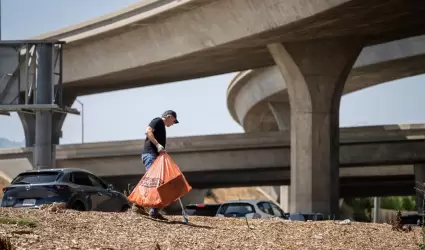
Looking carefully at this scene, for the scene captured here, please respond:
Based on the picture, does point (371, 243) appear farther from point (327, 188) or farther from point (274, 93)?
point (274, 93)

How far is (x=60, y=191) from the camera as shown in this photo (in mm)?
20266

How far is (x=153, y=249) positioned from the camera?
38.2 ft

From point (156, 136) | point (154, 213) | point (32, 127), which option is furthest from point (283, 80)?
point (154, 213)

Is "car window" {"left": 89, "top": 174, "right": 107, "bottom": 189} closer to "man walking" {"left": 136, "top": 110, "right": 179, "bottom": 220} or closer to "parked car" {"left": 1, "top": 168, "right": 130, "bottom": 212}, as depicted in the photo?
"parked car" {"left": 1, "top": 168, "right": 130, "bottom": 212}

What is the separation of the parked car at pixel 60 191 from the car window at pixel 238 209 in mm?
6540

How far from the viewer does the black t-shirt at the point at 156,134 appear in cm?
1595

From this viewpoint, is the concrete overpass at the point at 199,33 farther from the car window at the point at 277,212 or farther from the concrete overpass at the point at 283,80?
the car window at the point at 277,212

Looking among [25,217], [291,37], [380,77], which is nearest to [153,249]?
[25,217]

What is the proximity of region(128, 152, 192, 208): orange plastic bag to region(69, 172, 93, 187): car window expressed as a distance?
576cm

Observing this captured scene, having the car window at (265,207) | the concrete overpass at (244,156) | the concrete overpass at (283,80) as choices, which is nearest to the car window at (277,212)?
the car window at (265,207)

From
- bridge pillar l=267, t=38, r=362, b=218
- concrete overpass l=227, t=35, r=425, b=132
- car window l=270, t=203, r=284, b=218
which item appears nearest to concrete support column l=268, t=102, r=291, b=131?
concrete overpass l=227, t=35, r=425, b=132

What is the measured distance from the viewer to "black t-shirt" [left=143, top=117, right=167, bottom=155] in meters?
15.9

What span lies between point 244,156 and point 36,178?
34.2m

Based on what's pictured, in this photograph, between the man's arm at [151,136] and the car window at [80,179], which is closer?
the man's arm at [151,136]
